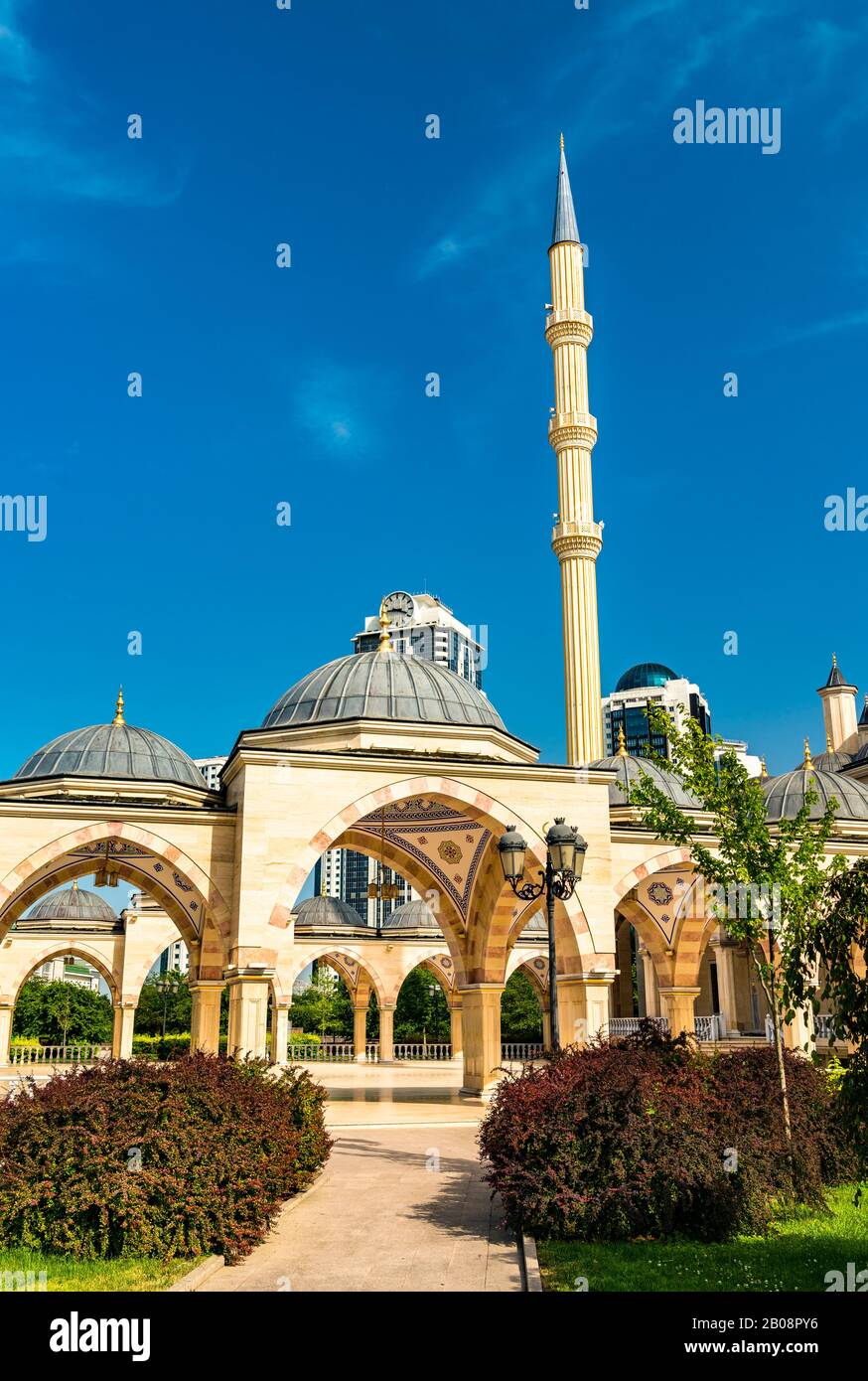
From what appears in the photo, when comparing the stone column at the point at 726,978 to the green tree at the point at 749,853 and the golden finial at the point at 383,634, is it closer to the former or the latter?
the golden finial at the point at 383,634

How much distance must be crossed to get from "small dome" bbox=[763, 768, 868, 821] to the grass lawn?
15.7m

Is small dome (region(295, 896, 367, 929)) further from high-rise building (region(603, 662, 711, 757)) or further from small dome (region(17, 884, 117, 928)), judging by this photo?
high-rise building (region(603, 662, 711, 757))

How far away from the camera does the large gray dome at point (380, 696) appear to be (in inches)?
719

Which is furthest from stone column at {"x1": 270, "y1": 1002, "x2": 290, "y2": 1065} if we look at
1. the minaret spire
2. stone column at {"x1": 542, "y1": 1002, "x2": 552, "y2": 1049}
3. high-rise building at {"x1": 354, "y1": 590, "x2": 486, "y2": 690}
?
high-rise building at {"x1": 354, "y1": 590, "x2": 486, "y2": 690}

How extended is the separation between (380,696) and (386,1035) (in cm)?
1833

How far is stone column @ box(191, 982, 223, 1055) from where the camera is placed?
1866 cm

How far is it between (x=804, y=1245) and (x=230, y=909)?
10.3m

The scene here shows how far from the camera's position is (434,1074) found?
28281 millimetres

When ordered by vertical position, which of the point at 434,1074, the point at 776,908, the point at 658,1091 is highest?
the point at 776,908

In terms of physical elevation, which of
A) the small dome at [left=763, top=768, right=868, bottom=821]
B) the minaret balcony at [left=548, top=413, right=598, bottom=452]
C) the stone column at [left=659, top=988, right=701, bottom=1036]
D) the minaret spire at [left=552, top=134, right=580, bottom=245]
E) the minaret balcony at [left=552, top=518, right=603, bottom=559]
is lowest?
the stone column at [left=659, top=988, right=701, bottom=1036]

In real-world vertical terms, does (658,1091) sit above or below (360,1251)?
above
